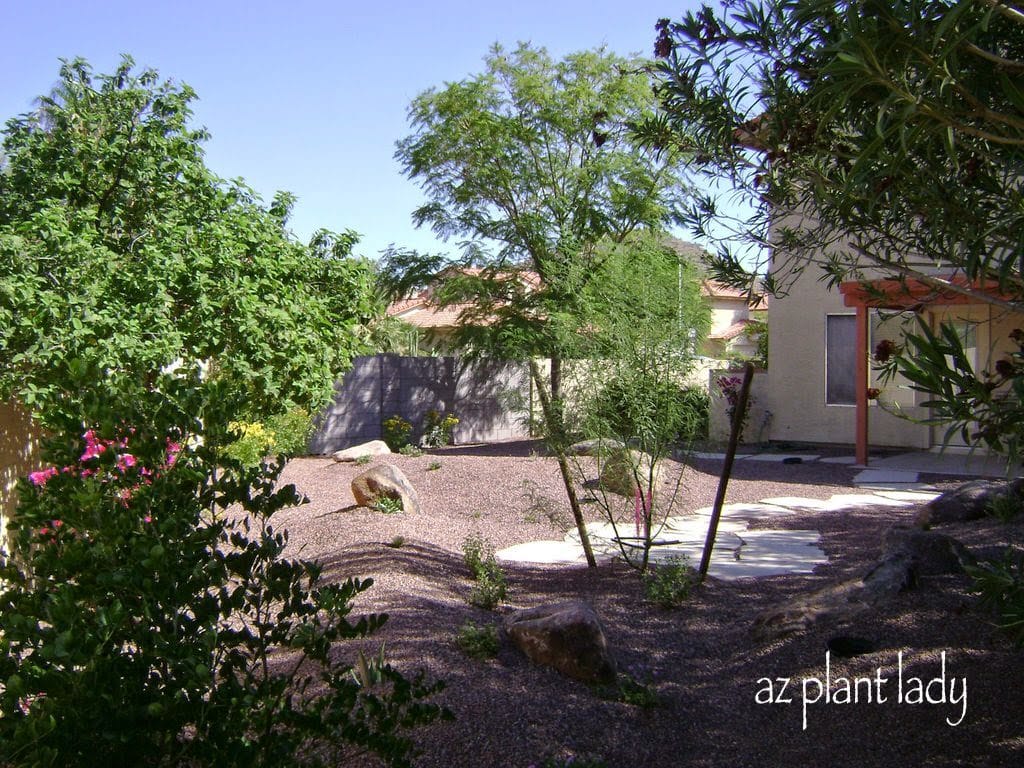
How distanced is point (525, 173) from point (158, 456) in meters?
15.7

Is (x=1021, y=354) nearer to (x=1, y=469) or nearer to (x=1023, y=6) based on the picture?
(x=1023, y=6)

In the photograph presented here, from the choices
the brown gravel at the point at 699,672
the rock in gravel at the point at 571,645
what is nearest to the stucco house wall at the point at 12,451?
the brown gravel at the point at 699,672

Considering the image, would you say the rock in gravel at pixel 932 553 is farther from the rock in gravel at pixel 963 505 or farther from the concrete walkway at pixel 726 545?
the rock in gravel at pixel 963 505

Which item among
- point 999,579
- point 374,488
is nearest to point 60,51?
point 374,488

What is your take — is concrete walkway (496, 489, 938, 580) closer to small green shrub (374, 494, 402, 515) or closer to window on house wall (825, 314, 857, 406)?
small green shrub (374, 494, 402, 515)

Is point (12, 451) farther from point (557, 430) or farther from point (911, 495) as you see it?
point (911, 495)

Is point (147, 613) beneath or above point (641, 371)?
beneath

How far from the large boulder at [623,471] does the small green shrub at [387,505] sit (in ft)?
7.13

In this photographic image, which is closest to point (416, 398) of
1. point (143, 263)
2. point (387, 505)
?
→ point (387, 505)

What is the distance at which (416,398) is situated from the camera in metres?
18.3

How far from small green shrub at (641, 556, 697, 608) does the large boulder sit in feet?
2.11

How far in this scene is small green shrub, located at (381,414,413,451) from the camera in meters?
16.8

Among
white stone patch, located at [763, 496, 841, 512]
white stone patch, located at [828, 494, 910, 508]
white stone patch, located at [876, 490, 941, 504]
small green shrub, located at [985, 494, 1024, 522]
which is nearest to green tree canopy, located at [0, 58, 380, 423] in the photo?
small green shrub, located at [985, 494, 1024, 522]

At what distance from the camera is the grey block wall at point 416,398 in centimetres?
1683
